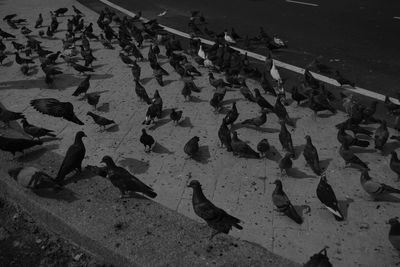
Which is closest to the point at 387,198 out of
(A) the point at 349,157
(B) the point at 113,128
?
(A) the point at 349,157

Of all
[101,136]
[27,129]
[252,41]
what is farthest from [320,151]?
[252,41]

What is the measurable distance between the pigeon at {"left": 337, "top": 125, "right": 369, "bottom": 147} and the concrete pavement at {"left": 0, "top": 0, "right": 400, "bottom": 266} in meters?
0.23

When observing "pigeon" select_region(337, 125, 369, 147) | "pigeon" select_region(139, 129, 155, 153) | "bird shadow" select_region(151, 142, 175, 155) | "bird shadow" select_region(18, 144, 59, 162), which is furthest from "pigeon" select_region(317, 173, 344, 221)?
"bird shadow" select_region(18, 144, 59, 162)

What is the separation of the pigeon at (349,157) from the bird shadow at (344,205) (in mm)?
956

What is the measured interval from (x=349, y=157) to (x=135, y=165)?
13.6ft

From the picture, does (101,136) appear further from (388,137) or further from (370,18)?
(370,18)

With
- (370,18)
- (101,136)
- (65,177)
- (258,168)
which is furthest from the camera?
(370,18)

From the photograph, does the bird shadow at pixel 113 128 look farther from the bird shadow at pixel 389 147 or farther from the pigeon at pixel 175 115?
the bird shadow at pixel 389 147

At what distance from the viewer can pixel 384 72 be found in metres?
13.1

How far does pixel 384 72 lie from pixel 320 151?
569 cm

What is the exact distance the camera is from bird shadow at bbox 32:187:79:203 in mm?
6100

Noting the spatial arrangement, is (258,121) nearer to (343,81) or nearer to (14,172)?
(343,81)

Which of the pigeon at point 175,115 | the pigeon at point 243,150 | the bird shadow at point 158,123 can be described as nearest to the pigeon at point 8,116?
the bird shadow at point 158,123

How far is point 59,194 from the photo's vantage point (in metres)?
6.19
